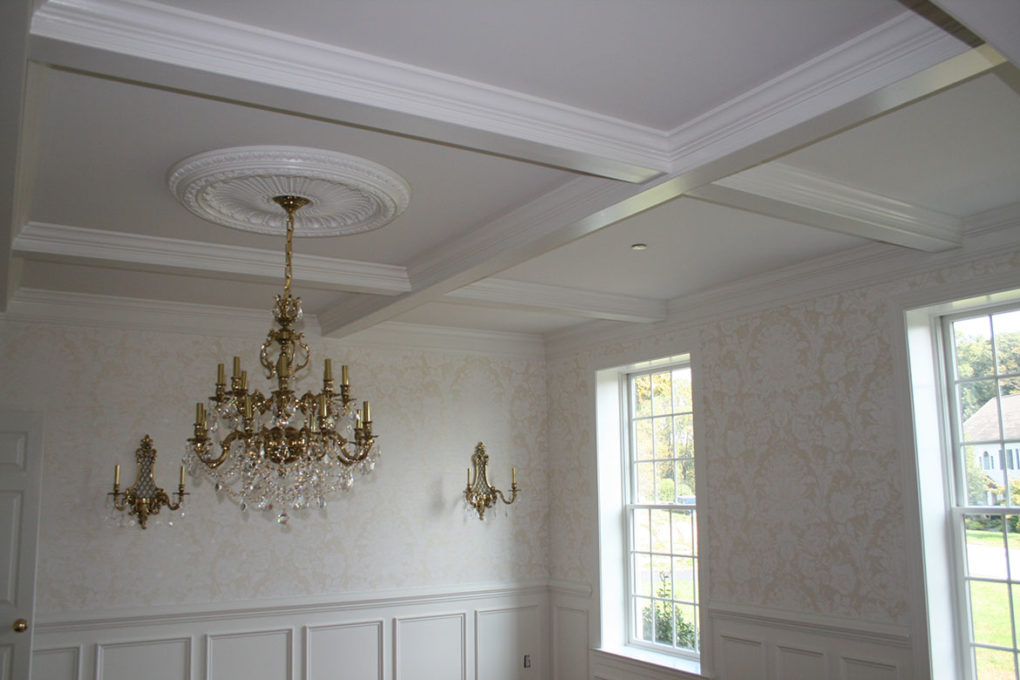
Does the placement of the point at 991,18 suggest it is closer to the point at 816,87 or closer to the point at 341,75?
the point at 816,87

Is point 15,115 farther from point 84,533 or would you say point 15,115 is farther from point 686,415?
point 686,415

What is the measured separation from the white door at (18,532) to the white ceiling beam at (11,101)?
1.79 meters

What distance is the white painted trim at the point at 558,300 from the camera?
5.11 metres

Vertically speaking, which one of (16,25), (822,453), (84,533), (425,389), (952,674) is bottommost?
(952,674)

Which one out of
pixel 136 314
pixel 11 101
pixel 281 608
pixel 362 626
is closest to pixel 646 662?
pixel 362 626

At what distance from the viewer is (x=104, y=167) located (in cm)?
329

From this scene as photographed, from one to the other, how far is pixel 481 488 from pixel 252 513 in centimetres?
179

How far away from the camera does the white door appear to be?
4.79 m

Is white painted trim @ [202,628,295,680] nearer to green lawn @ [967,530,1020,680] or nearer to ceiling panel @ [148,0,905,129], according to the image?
green lawn @ [967,530,1020,680]

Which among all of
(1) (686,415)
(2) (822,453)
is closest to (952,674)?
(2) (822,453)

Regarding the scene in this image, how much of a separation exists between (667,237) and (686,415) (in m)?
2.11

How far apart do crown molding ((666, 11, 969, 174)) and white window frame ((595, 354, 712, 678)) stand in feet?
10.4

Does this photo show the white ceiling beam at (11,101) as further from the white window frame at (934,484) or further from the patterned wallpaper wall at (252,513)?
the white window frame at (934,484)

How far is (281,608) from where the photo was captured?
19.1 feet
